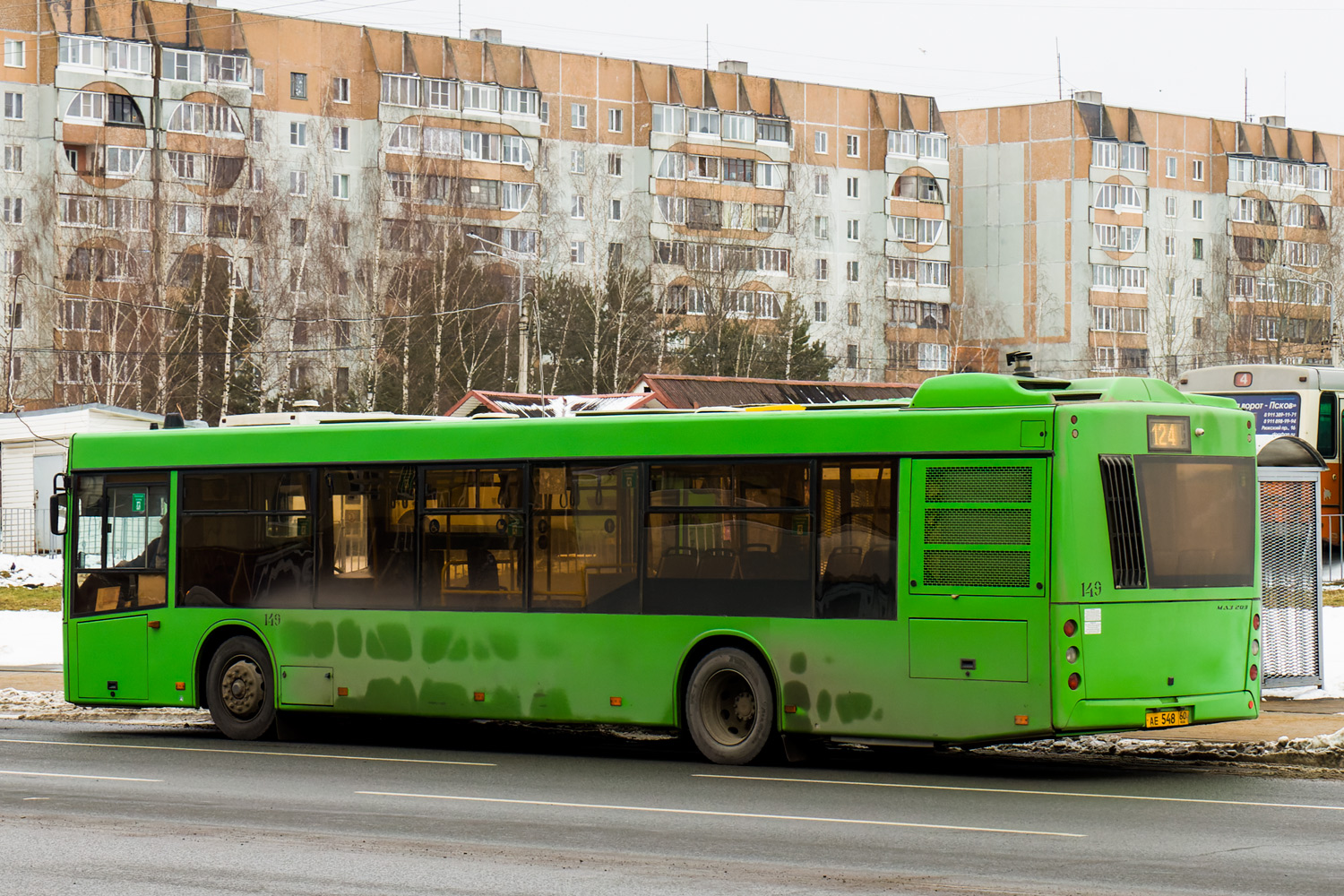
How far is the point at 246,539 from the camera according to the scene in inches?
629

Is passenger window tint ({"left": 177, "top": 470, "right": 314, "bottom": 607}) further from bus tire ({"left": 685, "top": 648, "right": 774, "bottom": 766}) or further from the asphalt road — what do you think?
bus tire ({"left": 685, "top": 648, "right": 774, "bottom": 766})

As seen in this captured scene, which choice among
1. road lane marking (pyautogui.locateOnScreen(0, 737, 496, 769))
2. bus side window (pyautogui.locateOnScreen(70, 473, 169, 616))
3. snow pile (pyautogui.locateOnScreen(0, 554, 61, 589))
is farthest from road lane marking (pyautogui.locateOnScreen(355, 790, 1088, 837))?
snow pile (pyautogui.locateOnScreen(0, 554, 61, 589))

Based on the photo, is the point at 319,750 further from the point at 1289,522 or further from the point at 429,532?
the point at 1289,522

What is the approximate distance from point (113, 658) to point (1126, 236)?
88.3 meters

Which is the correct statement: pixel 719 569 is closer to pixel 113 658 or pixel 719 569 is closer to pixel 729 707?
pixel 729 707

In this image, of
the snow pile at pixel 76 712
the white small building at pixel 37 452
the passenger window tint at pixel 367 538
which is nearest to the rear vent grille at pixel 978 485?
the passenger window tint at pixel 367 538

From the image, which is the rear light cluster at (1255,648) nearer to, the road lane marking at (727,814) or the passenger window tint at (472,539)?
the road lane marking at (727,814)

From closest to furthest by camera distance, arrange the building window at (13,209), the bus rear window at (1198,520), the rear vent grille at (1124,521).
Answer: the rear vent grille at (1124,521) < the bus rear window at (1198,520) < the building window at (13,209)

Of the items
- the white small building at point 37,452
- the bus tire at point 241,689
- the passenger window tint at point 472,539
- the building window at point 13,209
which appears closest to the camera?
the passenger window tint at point 472,539

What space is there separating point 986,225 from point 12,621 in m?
79.3

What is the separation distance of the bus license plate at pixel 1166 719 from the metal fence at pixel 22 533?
40177 mm

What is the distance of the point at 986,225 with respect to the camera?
332 feet

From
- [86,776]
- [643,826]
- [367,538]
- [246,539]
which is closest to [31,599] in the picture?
[246,539]

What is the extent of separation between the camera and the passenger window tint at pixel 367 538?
15.1 meters
